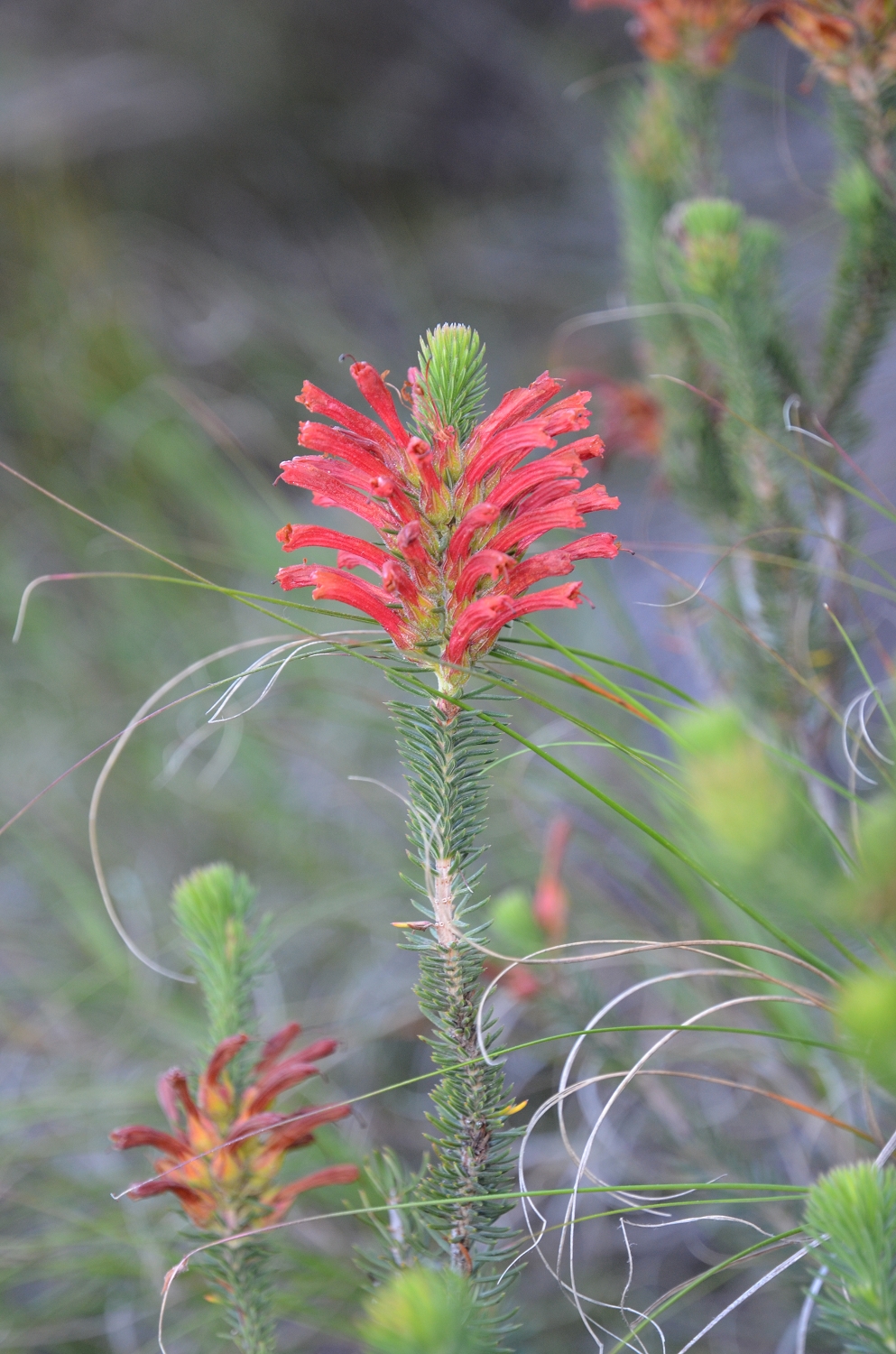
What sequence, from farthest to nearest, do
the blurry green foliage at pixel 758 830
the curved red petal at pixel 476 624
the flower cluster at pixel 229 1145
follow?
the flower cluster at pixel 229 1145, the curved red petal at pixel 476 624, the blurry green foliage at pixel 758 830

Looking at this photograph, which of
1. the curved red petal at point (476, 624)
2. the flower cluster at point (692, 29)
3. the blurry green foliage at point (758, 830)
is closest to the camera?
the blurry green foliage at point (758, 830)

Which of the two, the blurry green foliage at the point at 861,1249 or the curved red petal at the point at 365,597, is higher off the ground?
the curved red petal at the point at 365,597

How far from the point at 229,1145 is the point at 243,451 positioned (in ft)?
2.26

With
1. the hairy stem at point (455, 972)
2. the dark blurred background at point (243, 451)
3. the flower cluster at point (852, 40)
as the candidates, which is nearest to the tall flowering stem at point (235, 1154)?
the hairy stem at point (455, 972)

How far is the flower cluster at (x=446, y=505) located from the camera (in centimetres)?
56

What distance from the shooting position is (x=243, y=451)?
97cm

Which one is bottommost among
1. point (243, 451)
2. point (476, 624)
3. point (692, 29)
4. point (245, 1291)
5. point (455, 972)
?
point (245, 1291)

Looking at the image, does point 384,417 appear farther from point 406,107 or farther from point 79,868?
point 406,107

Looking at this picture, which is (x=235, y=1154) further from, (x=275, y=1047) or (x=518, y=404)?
(x=518, y=404)

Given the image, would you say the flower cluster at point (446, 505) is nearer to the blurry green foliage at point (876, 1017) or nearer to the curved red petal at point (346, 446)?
the curved red petal at point (346, 446)

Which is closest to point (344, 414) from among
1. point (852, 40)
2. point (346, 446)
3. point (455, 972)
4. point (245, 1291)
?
point (346, 446)

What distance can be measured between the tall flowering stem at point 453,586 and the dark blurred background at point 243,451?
0.38 meters

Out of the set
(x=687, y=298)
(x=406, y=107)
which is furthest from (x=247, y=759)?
(x=406, y=107)

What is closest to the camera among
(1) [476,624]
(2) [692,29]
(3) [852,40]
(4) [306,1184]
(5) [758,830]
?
(5) [758,830]
